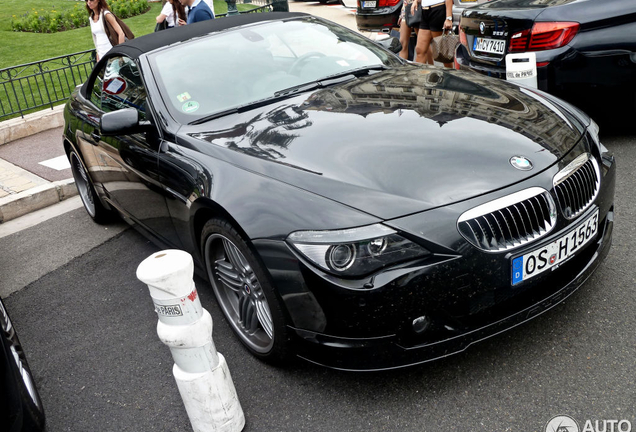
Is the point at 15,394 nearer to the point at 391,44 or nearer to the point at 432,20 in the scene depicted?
the point at 391,44

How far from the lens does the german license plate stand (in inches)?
203

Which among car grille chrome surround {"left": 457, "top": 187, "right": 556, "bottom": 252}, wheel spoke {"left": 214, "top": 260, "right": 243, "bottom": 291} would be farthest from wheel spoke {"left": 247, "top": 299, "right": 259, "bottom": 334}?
car grille chrome surround {"left": 457, "top": 187, "right": 556, "bottom": 252}

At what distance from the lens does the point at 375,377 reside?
277 cm

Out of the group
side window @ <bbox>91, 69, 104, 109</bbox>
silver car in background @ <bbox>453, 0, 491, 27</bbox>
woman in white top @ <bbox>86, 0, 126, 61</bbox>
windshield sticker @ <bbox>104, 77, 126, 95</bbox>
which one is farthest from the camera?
silver car in background @ <bbox>453, 0, 491, 27</bbox>

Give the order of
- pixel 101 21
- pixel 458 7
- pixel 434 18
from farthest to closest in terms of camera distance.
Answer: pixel 458 7, pixel 101 21, pixel 434 18

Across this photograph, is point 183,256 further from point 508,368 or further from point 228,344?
point 508,368

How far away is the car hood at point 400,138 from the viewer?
2482mm

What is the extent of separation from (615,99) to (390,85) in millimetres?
2280

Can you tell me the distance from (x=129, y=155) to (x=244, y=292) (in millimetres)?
1373

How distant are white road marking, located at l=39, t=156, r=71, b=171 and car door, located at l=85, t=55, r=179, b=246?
2.33 m

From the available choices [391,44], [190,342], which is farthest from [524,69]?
[190,342]

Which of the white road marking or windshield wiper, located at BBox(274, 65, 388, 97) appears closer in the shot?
windshield wiper, located at BBox(274, 65, 388, 97)

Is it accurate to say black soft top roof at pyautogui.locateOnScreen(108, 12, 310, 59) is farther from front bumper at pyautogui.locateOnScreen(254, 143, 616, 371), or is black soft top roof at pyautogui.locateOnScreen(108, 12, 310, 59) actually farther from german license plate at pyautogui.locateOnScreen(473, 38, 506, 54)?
front bumper at pyautogui.locateOnScreen(254, 143, 616, 371)

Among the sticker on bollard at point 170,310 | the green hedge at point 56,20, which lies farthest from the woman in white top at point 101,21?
the green hedge at point 56,20
